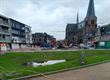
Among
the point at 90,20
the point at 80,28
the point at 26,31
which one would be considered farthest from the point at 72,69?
the point at 80,28

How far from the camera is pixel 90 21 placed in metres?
120

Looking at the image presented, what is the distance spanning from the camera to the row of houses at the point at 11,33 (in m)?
71.4

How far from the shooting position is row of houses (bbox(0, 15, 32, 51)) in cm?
7144

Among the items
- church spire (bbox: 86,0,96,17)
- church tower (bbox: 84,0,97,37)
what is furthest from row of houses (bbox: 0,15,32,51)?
church spire (bbox: 86,0,96,17)

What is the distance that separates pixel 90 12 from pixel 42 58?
8791 cm

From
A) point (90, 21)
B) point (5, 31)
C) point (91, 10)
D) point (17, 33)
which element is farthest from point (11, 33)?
point (91, 10)

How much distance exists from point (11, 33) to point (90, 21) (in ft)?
181

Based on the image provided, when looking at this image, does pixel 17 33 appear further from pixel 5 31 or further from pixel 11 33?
pixel 5 31

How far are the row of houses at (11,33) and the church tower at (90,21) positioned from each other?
1436 inches

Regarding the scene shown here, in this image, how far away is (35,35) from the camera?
143m

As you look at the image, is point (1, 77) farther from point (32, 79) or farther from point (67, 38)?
point (67, 38)

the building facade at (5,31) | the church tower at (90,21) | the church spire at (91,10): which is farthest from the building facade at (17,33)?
the church spire at (91,10)

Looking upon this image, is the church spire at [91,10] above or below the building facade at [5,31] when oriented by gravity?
above

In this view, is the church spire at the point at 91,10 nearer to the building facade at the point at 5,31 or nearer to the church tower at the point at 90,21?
the church tower at the point at 90,21
